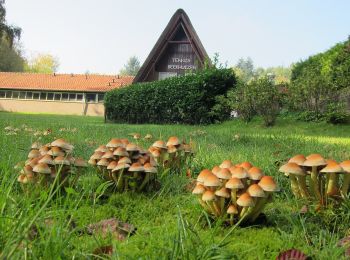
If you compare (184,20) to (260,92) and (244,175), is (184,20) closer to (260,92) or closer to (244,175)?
(260,92)

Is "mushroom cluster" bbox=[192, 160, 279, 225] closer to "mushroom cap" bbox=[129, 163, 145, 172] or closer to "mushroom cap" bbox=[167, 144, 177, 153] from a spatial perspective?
"mushroom cap" bbox=[129, 163, 145, 172]

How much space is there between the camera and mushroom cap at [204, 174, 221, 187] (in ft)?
7.61

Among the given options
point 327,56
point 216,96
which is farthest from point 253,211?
point 327,56

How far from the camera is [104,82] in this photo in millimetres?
48750

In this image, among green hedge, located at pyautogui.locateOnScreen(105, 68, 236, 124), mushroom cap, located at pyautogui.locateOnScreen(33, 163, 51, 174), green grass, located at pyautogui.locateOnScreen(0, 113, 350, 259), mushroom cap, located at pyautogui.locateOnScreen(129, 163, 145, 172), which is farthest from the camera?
green hedge, located at pyautogui.locateOnScreen(105, 68, 236, 124)

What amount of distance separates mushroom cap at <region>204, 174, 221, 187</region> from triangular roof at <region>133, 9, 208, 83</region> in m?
24.4

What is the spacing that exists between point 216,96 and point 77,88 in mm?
33022

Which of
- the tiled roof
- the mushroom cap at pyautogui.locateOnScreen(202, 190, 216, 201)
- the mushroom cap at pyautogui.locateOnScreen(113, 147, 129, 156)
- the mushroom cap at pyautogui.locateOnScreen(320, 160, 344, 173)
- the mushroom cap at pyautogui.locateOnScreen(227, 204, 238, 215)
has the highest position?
the tiled roof

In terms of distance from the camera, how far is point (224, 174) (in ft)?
7.71

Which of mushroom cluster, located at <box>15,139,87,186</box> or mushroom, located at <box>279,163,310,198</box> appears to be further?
mushroom cluster, located at <box>15,139,87,186</box>

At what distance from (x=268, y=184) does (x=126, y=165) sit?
40.9 inches

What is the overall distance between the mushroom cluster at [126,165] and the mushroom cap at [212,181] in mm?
602

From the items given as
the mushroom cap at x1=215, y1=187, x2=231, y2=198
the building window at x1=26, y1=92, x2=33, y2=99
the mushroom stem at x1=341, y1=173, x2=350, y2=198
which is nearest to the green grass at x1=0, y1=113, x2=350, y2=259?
the mushroom stem at x1=341, y1=173, x2=350, y2=198

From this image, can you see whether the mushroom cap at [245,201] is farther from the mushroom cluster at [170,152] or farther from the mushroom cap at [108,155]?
the mushroom cluster at [170,152]
